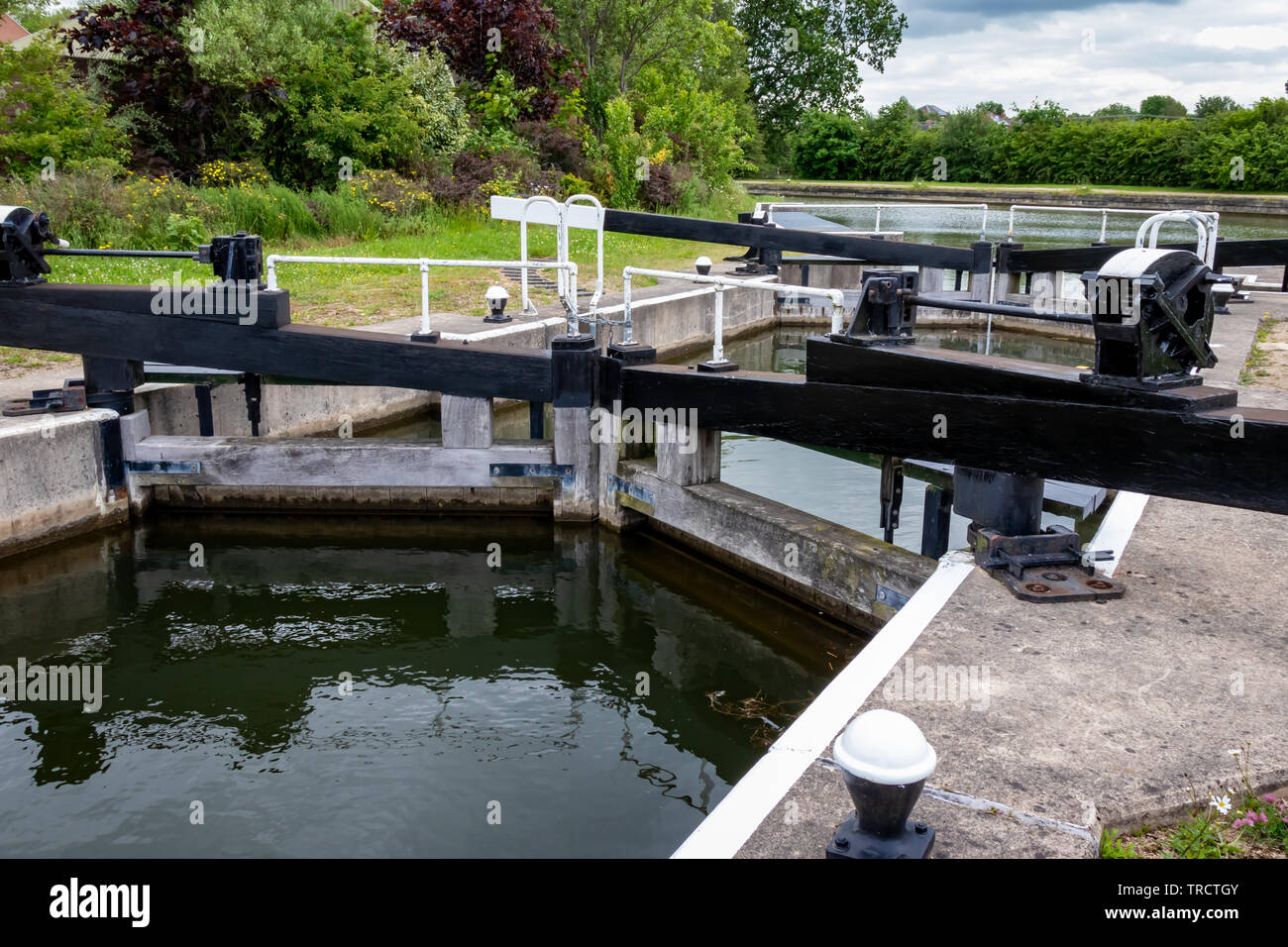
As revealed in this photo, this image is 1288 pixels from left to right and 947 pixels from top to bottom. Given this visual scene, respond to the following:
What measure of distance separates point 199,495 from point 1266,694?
7795 millimetres

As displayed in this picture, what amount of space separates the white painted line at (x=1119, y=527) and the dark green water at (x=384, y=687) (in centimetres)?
179

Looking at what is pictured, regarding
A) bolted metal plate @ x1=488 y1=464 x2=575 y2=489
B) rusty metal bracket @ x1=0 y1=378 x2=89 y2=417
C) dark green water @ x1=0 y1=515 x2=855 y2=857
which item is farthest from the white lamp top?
rusty metal bracket @ x1=0 y1=378 x2=89 y2=417

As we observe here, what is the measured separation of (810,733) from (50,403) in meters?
7.07

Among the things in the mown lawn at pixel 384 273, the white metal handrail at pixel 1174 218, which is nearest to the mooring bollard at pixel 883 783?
the white metal handrail at pixel 1174 218

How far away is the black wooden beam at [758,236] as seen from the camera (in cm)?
1081

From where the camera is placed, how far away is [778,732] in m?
5.78

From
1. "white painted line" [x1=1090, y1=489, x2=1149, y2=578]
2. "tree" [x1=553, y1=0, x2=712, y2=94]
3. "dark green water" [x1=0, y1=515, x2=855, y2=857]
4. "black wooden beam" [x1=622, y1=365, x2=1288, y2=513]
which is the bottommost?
"dark green water" [x1=0, y1=515, x2=855, y2=857]

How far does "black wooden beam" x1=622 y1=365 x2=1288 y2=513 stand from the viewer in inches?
165

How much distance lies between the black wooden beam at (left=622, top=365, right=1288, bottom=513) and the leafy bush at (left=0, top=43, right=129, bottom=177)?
13.9 m

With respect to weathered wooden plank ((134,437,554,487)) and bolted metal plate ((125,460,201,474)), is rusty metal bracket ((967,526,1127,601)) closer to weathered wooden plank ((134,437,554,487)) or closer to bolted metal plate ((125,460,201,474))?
Answer: weathered wooden plank ((134,437,554,487))

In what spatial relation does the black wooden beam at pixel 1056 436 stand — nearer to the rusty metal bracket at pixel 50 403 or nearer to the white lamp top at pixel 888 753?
the white lamp top at pixel 888 753

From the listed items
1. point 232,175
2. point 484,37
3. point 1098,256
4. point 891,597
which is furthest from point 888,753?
point 484,37

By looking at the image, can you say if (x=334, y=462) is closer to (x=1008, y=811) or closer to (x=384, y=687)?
(x=384, y=687)
